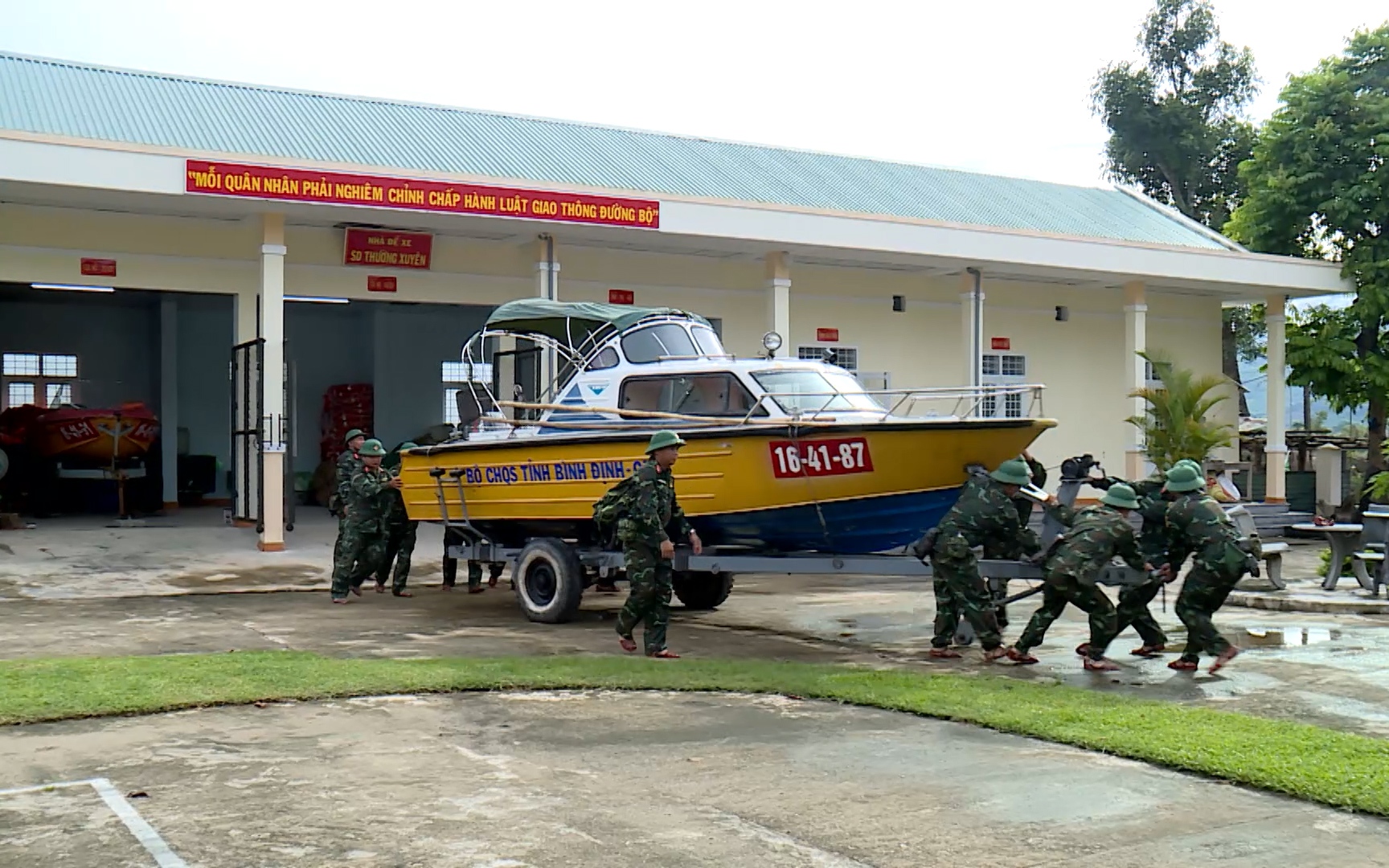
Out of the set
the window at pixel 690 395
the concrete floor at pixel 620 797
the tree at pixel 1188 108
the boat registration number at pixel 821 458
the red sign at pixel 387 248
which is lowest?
the concrete floor at pixel 620 797

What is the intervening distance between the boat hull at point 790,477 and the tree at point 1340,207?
17.4 metres

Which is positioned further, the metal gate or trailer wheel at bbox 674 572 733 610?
the metal gate

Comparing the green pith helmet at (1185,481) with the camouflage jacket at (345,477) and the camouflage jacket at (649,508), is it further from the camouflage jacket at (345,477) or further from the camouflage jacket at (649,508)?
the camouflage jacket at (345,477)

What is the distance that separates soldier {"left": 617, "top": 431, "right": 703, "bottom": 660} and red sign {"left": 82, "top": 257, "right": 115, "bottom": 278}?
32.0ft

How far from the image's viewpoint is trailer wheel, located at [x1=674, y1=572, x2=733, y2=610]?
12.6 metres

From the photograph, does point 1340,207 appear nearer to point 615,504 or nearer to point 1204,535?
point 1204,535

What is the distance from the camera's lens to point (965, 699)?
7.78 metres

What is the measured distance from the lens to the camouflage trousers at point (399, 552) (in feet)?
44.1

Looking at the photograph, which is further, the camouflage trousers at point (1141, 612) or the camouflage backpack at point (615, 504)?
the camouflage backpack at point (615, 504)

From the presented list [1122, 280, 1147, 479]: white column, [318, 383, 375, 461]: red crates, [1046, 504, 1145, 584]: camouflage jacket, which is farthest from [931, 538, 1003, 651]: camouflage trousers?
[318, 383, 375, 461]: red crates

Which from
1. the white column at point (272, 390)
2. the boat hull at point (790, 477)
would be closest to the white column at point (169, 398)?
the white column at point (272, 390)

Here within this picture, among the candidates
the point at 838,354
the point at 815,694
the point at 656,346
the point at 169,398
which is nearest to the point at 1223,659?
the point at 815,694

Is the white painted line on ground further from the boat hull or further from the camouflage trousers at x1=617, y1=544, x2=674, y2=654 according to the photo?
the boat hull

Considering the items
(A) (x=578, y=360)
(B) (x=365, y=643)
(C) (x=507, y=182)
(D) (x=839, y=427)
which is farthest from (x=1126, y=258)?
(B) (x=365, y=643)
